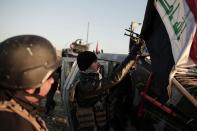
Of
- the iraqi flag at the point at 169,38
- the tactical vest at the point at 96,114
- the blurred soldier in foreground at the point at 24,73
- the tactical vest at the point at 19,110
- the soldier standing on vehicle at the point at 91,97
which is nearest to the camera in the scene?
the tactical vest at the point at 19,110

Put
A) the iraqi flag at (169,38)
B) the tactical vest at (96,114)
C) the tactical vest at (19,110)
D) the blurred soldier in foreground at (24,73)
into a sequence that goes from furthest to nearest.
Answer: the tactical vest at (96,114), the iraqi flag at (169,38), the blurred soldier in foreground at (24,73), the tactical vest at (19,110)

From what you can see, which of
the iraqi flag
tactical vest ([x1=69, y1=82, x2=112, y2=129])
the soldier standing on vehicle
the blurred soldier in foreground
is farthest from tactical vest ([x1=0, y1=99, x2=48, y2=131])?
tactical vest ([x1=69, y1=82, x2=112, y2=129])

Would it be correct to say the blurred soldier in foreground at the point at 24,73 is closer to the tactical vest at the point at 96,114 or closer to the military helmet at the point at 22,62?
the military helmet at the point at 22,62

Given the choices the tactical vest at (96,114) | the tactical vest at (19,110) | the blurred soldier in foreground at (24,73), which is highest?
the blurred soldier in foreground at (24,73)

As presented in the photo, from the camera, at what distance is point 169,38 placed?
3791 mm

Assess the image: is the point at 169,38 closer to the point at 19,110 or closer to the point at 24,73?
the point at 24,73

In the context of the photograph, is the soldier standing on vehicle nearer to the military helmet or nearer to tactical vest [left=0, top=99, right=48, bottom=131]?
the military helmet

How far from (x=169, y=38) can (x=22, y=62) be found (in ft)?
6.22

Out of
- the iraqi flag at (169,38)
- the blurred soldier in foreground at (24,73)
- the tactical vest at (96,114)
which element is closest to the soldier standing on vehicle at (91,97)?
the tactical vest at (96,114)

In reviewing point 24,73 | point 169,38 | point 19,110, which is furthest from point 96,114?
point 19,110

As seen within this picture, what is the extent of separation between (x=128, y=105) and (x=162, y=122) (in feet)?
3.04

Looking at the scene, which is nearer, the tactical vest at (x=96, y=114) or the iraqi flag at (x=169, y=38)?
the iraqi flag at (x=169, y=38)

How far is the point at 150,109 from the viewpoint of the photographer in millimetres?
4055

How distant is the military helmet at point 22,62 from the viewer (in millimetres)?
2328
